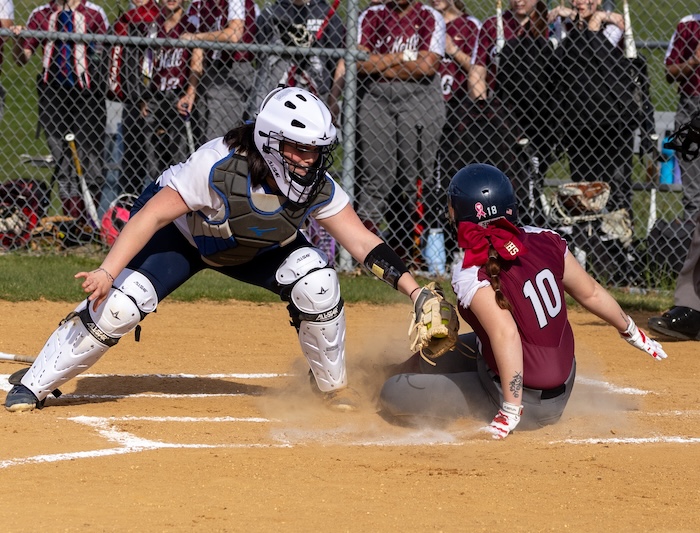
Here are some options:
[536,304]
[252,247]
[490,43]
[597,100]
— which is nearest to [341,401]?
[252,247]

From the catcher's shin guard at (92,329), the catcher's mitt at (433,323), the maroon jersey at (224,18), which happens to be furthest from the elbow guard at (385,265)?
the maroon jersey at (224,18)

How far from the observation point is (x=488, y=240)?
15.0ft

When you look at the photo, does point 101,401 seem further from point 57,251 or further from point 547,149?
point 547,149

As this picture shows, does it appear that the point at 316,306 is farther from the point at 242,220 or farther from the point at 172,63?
the point at 172,63

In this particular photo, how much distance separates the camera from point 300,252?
505 centimetres

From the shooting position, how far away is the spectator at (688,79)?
874 cm

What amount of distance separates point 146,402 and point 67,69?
16.7ft

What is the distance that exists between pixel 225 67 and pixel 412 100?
162cm

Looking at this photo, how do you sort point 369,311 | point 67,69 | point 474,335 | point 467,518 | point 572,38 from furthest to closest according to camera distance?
point 67,69, point 572,38, point 369,311, point 474,335, point 467,518

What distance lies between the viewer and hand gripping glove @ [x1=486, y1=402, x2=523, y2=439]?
453cm

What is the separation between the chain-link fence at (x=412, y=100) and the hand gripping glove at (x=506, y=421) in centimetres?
436

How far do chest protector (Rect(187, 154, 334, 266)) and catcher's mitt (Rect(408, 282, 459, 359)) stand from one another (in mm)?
654

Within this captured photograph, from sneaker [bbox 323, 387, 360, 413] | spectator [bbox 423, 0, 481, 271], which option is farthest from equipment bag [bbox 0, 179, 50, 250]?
sneaker [bbox 323, 387, 360, 413]

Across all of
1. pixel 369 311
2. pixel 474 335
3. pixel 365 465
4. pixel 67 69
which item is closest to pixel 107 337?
pixel 365 465
